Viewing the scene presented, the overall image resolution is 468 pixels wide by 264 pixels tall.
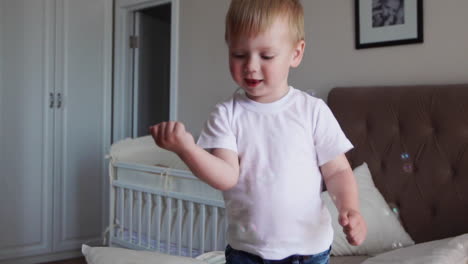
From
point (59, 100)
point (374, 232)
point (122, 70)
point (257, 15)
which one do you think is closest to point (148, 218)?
point (374, 232)

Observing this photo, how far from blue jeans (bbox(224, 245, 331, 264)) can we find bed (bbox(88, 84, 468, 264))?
0.55 meters

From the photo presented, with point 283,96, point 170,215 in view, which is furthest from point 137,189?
point 283,96

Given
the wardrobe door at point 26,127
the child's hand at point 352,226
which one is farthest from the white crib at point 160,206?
the child's hand at point 352,226

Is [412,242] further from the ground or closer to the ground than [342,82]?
closer to the ground

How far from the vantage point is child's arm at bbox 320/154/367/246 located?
684 millimetres

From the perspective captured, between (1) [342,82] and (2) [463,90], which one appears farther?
(1) [342,82]

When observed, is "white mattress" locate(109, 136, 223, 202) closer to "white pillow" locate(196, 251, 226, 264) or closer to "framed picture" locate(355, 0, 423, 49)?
"white pillow" locate(196, 251, 226, 264)

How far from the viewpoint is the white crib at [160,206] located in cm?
197

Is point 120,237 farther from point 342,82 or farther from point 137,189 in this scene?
point 342,82

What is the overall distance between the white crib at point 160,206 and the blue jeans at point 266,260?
1119mm

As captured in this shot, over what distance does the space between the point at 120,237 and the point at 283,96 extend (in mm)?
1942

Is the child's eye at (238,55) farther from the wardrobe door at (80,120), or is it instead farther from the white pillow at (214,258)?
the wardrobe door at (80,120)

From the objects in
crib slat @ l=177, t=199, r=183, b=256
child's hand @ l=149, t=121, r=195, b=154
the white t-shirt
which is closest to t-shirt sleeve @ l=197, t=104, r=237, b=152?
the white t-shirt

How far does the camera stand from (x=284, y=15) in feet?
2.29
